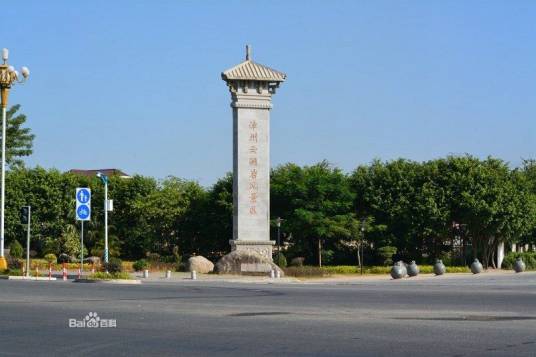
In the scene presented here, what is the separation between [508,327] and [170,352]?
7026mm

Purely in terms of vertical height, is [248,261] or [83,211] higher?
[83,211]

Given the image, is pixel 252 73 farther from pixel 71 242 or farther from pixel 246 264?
pixel 71 242

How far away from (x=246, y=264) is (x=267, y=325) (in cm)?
2858

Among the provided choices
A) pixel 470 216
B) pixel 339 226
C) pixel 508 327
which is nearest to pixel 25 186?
pixel 339 226

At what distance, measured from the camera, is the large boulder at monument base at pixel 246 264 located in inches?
1774

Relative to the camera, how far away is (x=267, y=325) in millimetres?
16703

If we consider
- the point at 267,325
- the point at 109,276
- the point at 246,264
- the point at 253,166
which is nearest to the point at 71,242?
the point at 246,264

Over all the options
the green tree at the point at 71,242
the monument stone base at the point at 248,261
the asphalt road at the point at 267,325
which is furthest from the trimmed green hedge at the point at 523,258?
the asphalt road at the point at 267,325

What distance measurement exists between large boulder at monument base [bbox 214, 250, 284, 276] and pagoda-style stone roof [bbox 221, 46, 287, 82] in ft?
29.7

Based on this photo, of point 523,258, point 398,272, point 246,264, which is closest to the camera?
point 246,264

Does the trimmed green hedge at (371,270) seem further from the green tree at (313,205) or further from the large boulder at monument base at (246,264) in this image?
the large boulder at monument base at (246,264)

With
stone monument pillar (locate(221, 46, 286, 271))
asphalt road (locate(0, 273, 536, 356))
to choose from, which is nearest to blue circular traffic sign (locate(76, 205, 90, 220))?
stone monument pillar (locate(221, 46, 286, 271))

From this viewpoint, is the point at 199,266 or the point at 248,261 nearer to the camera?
the point at 248,261

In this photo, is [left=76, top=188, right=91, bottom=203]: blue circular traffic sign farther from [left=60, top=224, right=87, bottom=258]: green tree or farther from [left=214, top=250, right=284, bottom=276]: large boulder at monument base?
[left=60, top=224, right=87, bottom=258]: green tree
